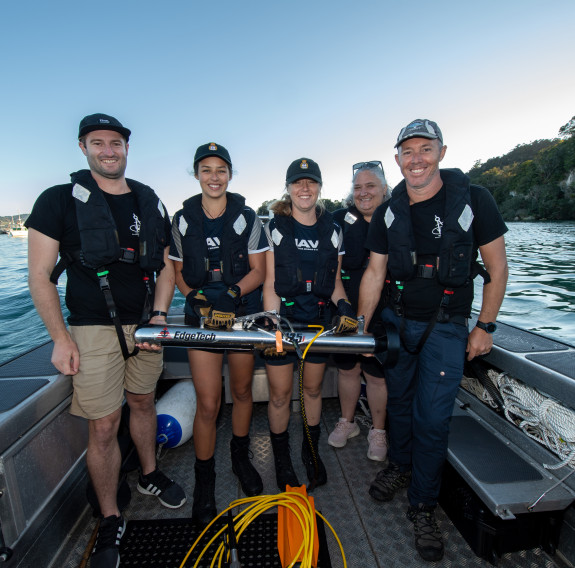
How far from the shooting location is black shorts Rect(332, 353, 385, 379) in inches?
109

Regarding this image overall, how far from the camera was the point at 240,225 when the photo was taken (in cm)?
233

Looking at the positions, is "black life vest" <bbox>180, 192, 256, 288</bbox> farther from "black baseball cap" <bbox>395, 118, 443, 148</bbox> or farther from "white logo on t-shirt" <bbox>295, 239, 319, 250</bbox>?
"black baseball cap" <bbox>395, 118, 443, 148</bbox>

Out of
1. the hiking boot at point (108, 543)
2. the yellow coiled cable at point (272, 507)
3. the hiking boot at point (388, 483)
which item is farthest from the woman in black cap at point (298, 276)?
the hiking boot at point (108, 543)

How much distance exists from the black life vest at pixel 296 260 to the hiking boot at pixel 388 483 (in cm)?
130

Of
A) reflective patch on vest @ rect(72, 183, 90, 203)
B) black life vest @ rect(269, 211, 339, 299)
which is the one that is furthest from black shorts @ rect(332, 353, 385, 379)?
reflective patch on vest @ rect(72, 183, 90, 203)

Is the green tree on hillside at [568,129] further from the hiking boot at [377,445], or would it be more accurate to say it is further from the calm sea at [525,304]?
the hiking boot at [377,445]

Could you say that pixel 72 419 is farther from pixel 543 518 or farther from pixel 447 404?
pixel 543 518

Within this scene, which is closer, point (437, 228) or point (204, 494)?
point (437, 228)

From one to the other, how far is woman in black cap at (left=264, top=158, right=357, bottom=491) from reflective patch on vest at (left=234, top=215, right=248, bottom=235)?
19cm

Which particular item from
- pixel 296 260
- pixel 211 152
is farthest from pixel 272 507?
pixel 211 152

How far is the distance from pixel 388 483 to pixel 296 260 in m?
1.64

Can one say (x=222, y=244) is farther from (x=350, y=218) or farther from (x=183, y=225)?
(x=350, y=218)

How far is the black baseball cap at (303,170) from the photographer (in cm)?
230

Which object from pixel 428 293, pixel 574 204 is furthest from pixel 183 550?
pixel 574 204
